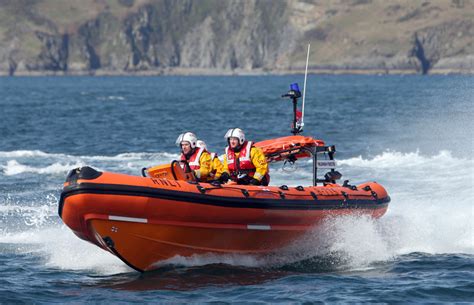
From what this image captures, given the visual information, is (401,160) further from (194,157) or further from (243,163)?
(194,157)

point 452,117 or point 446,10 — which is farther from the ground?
point 446,10

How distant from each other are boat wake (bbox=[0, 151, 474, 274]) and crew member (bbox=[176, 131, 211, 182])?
4.36 ft

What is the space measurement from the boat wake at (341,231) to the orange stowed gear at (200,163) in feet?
4.28

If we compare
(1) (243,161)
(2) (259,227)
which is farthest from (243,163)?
(2) (259,227)

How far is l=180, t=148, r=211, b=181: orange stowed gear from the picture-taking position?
577 inches

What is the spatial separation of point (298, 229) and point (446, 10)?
185529 millimetres

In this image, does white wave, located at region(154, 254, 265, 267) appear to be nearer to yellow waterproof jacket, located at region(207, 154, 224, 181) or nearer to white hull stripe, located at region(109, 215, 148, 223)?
white hull stripe, located at region(109, 215, 148, 223)

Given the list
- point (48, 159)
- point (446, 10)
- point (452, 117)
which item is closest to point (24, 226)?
point (48, 159)

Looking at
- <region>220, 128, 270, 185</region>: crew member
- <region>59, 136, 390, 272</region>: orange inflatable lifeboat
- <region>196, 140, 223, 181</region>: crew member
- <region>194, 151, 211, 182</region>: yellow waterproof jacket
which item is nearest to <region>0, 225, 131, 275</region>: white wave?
<region>59, 136, 390, 272</region>: orange inflatable lifeboat

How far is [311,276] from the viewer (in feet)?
45.3

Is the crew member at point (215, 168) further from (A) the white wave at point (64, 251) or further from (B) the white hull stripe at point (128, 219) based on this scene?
(A) the white wave at point (64, 251)

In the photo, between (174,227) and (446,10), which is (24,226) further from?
(446,10)

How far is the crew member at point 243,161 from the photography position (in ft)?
48.3

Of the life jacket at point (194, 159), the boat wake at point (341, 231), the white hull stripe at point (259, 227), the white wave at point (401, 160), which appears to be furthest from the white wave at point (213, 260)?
the white wave at point (401, 160)
